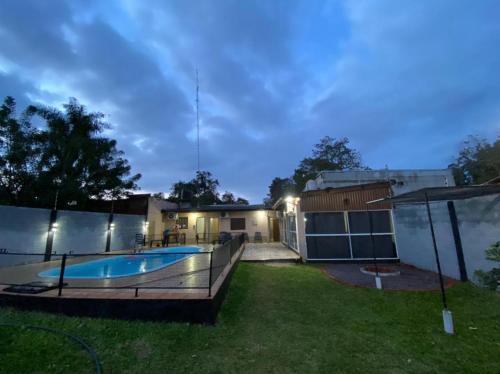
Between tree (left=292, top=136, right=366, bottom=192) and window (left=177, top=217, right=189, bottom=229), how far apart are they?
18133mm

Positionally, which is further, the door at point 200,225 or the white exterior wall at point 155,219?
the door at point 200,225

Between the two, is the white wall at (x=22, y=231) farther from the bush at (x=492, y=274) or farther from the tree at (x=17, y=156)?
the bush at (x=492, y=274)

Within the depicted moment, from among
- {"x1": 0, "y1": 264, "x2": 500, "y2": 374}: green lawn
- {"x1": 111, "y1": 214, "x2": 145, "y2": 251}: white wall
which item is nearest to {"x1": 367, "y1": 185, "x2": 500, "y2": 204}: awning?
{"x1": 0, "y1": 264, "x2": 500, "y2": 374}: green lawn

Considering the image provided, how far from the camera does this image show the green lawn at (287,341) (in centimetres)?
260

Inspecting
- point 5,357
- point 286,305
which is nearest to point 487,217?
point 286,305

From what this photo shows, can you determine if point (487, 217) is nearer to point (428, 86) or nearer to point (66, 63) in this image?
point (66, 63)

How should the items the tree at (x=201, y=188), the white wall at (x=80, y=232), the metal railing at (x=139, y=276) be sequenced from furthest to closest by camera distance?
the tree at (x=201, y=188), the white wall at (x=80, y=232), the metal railing at (x=139, y=276)

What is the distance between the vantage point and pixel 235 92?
554 inches

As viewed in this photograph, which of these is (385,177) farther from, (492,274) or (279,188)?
Answer: (279,188)

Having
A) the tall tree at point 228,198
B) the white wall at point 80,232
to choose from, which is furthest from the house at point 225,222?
the tall tree at point 228,198

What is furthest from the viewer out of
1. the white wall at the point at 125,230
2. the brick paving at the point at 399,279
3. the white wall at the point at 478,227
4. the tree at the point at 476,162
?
the tree at the point at 476,162

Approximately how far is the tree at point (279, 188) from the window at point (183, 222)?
64.6 ft

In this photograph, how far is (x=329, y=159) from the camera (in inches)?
1206

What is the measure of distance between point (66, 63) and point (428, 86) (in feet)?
83.0
